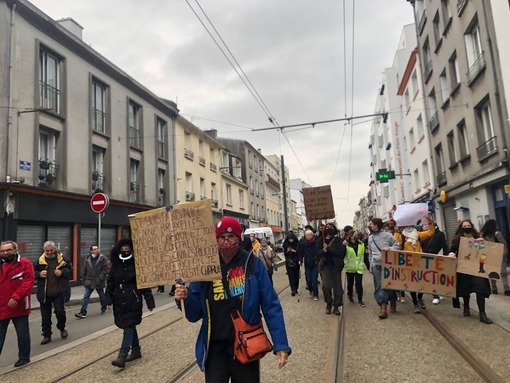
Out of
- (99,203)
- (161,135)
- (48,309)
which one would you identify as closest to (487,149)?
(99,203)

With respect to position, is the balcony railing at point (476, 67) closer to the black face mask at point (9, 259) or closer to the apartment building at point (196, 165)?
the black face mask at point (9, 259)

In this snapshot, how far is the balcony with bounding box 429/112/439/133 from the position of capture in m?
20.6

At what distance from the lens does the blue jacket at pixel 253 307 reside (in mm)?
2936

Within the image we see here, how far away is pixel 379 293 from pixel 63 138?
13811 mm

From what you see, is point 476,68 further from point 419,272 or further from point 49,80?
point 49,80

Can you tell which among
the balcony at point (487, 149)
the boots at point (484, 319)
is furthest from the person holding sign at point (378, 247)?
the balcony at point (487, 149)

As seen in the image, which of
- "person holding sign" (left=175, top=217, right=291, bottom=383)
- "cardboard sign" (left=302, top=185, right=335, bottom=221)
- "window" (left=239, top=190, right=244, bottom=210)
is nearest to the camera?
"person holding sign" (left=175, top=217, right=291, bottom=383)

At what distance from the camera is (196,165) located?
102 feet

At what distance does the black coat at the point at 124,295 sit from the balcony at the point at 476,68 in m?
13.1

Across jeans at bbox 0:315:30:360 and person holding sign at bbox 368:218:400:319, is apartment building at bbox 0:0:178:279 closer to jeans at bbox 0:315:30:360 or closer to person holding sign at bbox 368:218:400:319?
jeans at bbox 0:315:30:360

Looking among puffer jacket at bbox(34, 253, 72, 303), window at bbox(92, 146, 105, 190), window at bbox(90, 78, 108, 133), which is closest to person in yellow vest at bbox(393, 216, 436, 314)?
puffer jacket at bbox(34, 253, 72, 303)

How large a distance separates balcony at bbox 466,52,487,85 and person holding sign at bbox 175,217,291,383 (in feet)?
45.0

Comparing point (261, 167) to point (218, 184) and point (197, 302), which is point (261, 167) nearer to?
point (218, 184)

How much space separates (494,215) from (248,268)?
13913mm
